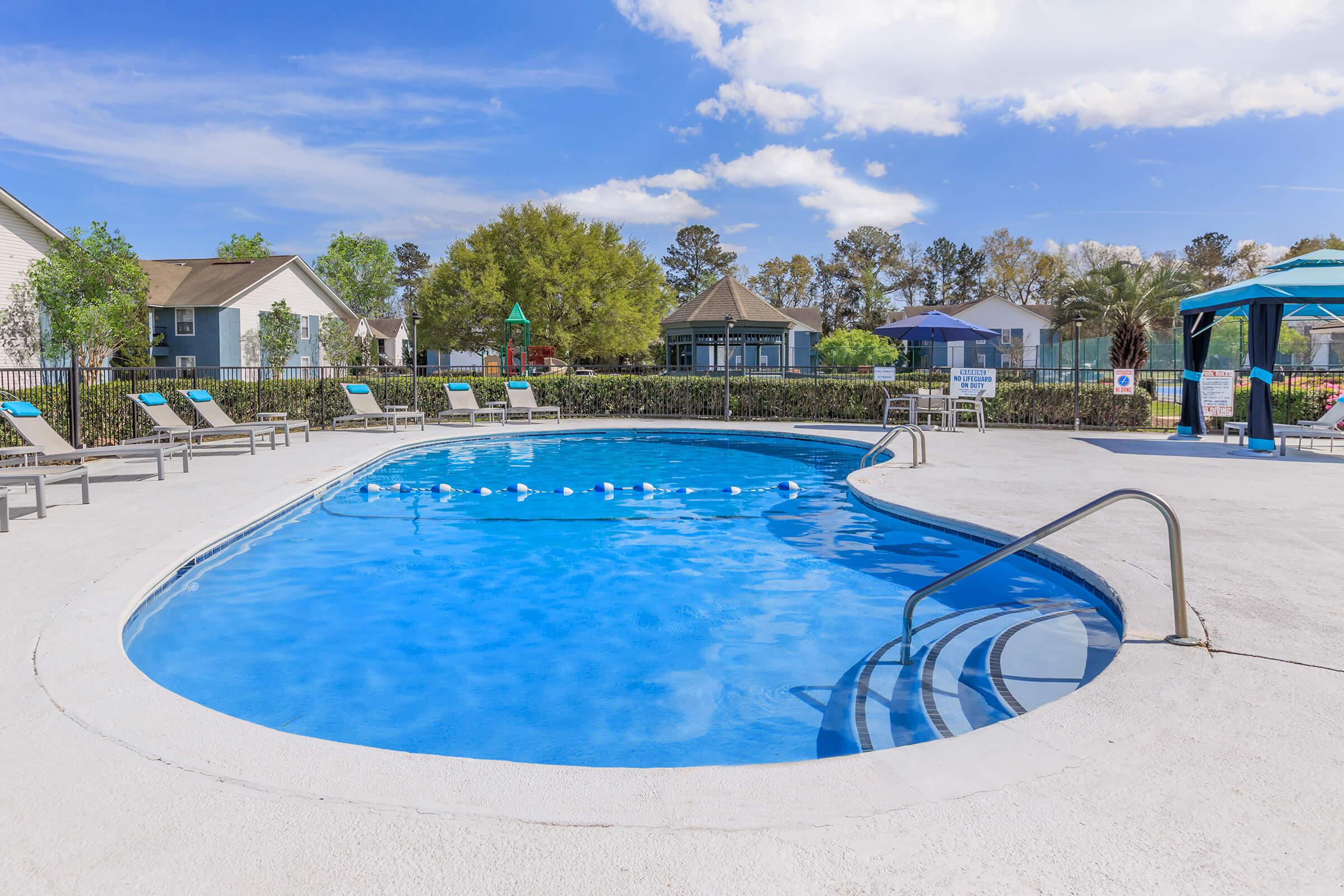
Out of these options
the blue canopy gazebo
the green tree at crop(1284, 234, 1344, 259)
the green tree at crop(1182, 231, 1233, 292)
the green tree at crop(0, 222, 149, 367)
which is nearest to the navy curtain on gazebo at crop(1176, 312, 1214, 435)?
the blue canopy gazebo

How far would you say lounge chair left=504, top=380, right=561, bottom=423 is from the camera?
18.0 m

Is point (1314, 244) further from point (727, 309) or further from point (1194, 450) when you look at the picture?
point (1194, 450)

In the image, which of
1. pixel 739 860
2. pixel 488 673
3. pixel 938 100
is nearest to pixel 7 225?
pixel 488 673

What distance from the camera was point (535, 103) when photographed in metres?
24.7

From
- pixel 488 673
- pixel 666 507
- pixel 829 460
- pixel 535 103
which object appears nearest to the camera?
pixel 488 673

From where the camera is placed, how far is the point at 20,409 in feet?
29.8

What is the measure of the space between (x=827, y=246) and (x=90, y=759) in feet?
216

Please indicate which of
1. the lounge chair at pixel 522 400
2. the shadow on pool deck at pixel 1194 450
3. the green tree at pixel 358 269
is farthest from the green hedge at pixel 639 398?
the green tree at pixel 358 269

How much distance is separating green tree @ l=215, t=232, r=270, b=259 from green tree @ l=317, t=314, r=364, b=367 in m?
18.0

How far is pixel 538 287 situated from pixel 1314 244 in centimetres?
4889

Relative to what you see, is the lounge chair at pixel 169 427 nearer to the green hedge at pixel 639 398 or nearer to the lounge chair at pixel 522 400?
the green hedge at pixel 639 398

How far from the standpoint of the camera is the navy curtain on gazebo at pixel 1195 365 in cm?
1406

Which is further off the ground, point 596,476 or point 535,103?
point 535,103

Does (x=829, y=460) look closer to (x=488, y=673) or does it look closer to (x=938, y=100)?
(x=488, y=673)
